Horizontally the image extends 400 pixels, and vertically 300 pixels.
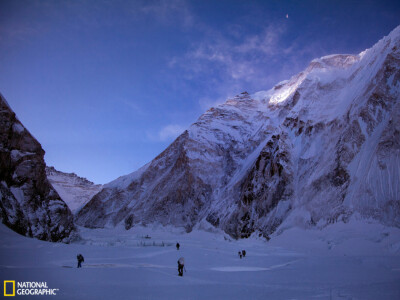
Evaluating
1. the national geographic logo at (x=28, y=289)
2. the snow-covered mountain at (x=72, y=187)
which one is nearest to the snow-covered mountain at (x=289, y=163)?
the national geographic logo at (x=28, y=289)

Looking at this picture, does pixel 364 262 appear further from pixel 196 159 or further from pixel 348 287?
pixel 196 159

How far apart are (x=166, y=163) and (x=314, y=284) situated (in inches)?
2524

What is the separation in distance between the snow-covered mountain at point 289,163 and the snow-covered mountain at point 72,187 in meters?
36.8

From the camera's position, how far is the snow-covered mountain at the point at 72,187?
114175 mm

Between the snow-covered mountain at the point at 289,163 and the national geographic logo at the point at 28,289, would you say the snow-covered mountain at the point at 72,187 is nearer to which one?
the snow-covered mountain at the point at 289,163

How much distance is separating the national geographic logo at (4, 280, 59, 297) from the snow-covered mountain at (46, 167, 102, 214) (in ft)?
360

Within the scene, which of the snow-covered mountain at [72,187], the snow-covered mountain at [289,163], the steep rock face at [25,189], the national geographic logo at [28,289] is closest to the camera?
the national geographic logo at [28,289]

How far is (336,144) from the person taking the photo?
34250mm

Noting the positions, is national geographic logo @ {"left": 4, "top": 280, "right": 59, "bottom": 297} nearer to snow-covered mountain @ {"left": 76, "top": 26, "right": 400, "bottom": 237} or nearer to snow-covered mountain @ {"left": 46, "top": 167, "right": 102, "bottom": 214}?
snow-covered mountain @ {"left": 76, "top": 26, "right": 400, "bottom": 237}

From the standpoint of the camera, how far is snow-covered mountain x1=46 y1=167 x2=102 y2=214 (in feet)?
375

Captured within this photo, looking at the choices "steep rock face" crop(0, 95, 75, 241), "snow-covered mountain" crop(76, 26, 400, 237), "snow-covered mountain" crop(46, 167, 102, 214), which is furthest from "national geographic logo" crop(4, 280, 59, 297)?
"snow-covered mountain" crop(46, 167, 102, 214)

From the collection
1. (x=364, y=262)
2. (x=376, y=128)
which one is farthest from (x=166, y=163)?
(x=364, y=262)

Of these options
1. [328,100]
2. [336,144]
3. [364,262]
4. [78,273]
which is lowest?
[364,262]

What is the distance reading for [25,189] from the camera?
27422mm
